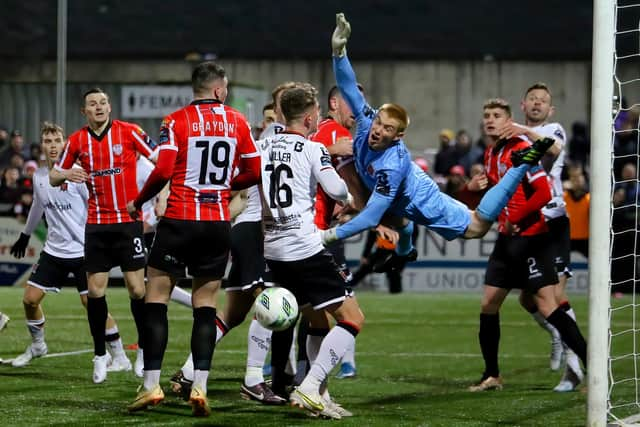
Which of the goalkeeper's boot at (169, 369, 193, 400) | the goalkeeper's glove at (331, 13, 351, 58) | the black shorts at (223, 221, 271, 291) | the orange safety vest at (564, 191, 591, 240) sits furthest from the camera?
the orange safety vest at (564, 191, 591, 240)

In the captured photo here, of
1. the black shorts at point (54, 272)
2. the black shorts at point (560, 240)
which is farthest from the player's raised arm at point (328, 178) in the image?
the black shorts at point (54, 272)

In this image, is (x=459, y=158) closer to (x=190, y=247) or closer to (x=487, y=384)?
(x=487, y=384)

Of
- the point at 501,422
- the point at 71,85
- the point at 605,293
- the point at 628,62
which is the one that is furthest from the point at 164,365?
the point at 628,62

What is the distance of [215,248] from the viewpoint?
820 cm

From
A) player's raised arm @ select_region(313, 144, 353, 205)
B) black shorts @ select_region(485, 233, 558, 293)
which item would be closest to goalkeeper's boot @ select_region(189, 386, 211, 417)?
player's raised arm @ select_region(313, 144, 353, 205)

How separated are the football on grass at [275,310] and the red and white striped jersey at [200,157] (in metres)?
0.67

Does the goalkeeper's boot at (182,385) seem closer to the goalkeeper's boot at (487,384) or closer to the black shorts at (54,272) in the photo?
the black shorts at (54,272)

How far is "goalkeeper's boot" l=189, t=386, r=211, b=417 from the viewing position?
7848mm

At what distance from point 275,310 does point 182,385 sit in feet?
4.93

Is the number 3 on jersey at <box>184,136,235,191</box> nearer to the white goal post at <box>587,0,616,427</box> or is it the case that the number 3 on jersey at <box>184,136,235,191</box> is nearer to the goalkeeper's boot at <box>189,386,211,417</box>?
the goalkeeper's boot at <box>189,386,211,417</box>

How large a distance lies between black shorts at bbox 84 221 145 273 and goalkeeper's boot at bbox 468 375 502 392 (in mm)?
2975

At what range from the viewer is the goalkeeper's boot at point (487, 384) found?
10031mm

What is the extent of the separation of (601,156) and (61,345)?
23.8 ft

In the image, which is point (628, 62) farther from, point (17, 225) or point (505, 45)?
point (17, 225)
